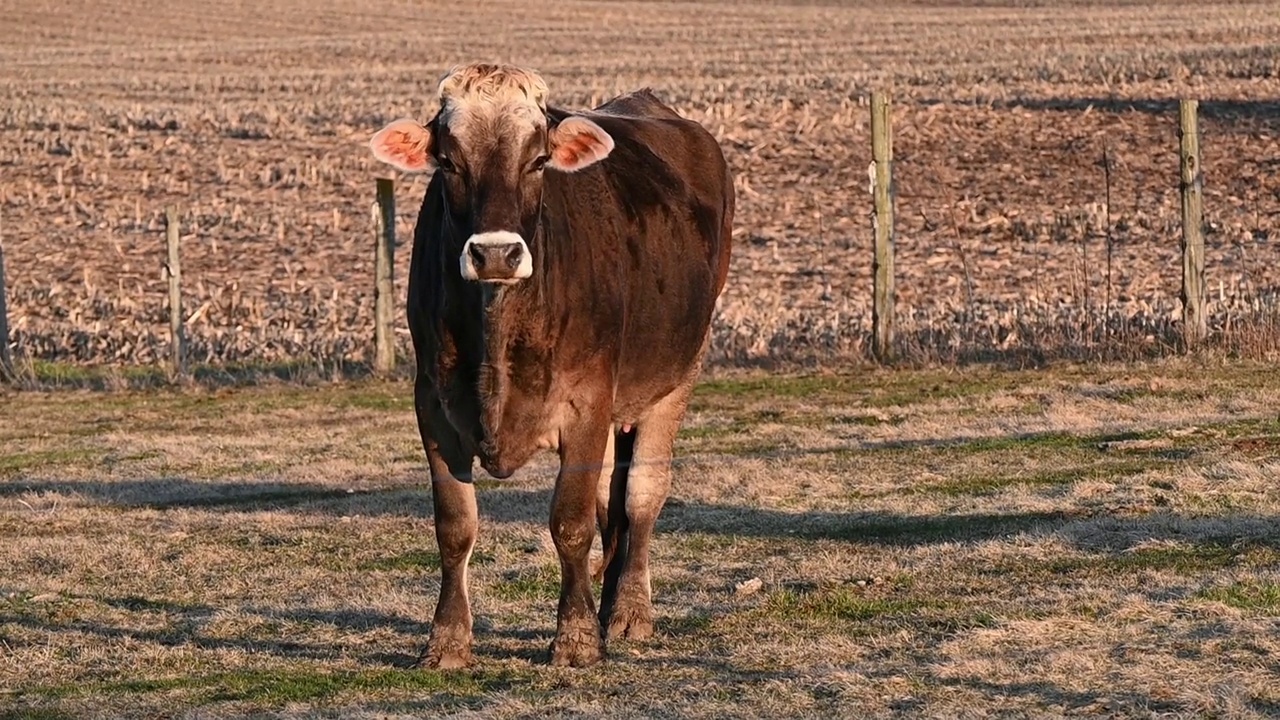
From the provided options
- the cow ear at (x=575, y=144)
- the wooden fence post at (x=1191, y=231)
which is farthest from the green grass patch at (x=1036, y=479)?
the wooden fence post at (x=1191, y=231)

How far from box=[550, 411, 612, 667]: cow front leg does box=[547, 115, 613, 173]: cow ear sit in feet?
3.32

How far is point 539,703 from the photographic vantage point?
25.6 ft

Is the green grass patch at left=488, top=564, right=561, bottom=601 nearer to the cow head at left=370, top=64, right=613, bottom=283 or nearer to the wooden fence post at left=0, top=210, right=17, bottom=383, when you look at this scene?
the cow head at left=370, top=64, right=613, bottom=283

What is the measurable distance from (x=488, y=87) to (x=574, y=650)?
226cm

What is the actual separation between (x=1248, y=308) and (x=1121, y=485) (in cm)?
793

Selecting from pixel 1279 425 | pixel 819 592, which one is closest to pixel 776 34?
pixel 1279 425

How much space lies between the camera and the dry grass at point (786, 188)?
22172 mm

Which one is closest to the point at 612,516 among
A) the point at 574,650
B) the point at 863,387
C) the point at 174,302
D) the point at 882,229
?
the point at 574,650

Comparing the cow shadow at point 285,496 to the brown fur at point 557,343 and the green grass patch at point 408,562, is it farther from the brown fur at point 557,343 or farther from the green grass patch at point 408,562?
the brown fur at point 557,343

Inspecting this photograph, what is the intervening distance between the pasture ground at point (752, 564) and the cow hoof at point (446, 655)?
0.45 ft

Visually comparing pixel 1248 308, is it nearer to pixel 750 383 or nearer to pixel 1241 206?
pixel 750 383

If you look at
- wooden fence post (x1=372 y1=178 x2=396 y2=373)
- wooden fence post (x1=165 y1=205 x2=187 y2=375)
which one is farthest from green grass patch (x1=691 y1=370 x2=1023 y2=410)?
wooden fence post (x1=165 y1=205 x2=187 y2=375)

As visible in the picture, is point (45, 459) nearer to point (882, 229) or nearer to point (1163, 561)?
point (882, 229)

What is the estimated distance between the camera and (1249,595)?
352 inches
